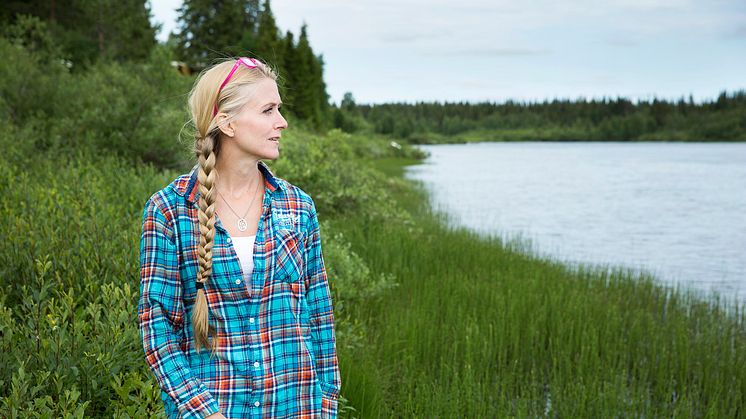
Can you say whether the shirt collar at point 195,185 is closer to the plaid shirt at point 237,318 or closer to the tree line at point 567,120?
the plaid shirt at point 237,318

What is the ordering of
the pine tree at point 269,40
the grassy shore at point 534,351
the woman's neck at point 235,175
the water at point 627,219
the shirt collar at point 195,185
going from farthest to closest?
the pine tree at point 269,40, the water at point 627,219, the grassy shore at point 534,351, the woman's neck at point 235,175, the shirt collar at point 195,185

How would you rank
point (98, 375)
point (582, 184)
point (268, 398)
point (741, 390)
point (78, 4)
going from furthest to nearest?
point (582, 184), point (78, 4), point (741, 390), point (98, 375), point (268, 398)

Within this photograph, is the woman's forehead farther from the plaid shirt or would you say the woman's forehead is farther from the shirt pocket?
the shirt pocket

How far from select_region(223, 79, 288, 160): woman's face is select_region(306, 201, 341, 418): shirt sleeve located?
0.30 meters

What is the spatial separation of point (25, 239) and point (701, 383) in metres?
6.13

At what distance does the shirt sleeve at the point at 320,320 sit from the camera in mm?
2746

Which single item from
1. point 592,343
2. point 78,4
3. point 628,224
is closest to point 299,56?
point 78,4

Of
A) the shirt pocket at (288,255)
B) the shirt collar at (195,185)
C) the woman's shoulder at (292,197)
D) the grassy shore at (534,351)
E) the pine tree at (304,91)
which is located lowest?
the grassy shore at (534,351)

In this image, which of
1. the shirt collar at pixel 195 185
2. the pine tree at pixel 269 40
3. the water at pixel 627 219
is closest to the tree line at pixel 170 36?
the pine tree at pixel 269 40

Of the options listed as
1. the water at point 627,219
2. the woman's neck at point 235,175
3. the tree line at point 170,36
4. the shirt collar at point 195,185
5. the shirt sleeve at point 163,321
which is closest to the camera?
the shirt sleeve at point 163,321

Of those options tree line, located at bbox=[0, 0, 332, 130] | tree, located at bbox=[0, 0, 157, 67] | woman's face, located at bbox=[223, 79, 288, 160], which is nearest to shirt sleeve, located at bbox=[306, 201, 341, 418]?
woman's face, located at bbox=[223, 79, 288, 160]

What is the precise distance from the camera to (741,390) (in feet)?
23.1

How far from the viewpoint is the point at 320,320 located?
2766 mm

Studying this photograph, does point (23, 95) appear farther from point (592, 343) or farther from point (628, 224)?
point (628, 224)
